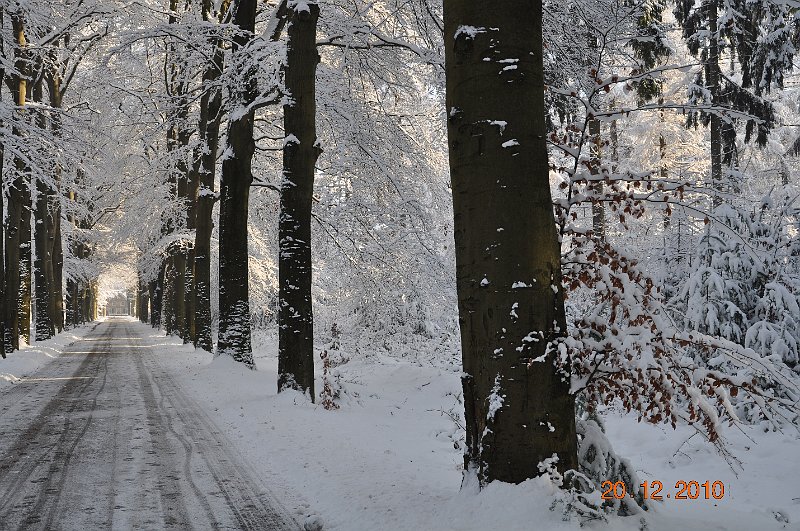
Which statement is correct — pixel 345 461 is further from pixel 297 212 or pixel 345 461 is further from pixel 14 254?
pixel 14 254

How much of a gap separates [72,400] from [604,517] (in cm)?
960

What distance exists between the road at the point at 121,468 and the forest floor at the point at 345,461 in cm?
3

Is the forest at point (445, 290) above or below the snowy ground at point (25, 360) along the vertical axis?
above

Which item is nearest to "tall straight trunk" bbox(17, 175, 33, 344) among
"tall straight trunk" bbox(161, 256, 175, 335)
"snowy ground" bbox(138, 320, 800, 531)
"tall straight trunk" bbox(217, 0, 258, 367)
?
"tall straight trunk" bbox(161, 256, 175, 335)

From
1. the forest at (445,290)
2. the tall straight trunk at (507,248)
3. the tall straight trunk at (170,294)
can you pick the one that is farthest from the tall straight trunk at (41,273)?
the tall straight trunk at (507,248)

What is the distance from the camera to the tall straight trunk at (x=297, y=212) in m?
9.85

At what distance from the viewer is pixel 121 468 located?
591 cm

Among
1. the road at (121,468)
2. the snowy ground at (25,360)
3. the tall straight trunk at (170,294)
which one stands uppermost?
the tall straight trunk at (170,294)

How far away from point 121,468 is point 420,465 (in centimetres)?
285

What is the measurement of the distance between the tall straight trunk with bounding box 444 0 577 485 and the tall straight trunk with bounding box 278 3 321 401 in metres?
6.14

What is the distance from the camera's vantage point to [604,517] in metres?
3.61

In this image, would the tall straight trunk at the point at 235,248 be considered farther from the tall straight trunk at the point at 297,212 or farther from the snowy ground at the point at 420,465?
the tall straight trunk at the point at 297,212

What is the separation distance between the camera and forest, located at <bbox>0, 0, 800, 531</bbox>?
3.88 meters

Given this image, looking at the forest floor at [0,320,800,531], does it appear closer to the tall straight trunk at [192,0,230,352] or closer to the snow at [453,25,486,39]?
the snow at [453,25,486,39]
